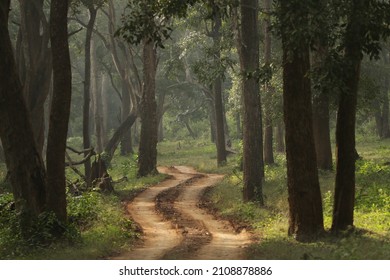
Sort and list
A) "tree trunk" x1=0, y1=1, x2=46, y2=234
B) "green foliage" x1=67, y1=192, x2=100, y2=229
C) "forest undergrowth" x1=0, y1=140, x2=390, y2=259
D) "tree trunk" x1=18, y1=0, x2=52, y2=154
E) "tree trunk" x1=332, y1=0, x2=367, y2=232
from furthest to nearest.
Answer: "tree trunk" x1=18, y1=0, x2=52, y2=154 < "green foliage" x1=67, y1=192, x2=100, y2=229 < "tree trunk" x1=0, y1=1, x2=46, y2=234 < "forest undergrowth" x1=0, y1=140, x2=390, y2=259 < "tree trunk" x1=332, y1=0, x2=367, y2=232

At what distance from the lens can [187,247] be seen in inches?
572

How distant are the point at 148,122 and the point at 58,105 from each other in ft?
55.0

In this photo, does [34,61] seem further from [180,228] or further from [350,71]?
[350,71]

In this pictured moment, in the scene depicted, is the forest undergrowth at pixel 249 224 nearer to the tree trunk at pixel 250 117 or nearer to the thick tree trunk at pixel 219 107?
the tree trunk at pixel 250 117

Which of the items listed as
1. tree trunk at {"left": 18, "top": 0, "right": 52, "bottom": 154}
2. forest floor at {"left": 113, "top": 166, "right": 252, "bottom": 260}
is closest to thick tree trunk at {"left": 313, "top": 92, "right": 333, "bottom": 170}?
forest floor at {"left": 113, "top": 166, "right": 252, "bottom": 260}

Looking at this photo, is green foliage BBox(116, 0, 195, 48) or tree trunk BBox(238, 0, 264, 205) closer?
green foliage BBox(116, 0, 195, 48)

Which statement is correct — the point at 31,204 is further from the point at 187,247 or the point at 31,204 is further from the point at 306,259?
the point at 306,259

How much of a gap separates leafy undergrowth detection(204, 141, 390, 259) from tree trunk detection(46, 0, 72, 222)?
15.3 ft

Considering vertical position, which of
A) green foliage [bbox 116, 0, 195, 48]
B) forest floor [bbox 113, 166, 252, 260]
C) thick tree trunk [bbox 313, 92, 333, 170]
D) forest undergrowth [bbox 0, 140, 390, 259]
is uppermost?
green foliage [bbox 116, 0, 195, 48]

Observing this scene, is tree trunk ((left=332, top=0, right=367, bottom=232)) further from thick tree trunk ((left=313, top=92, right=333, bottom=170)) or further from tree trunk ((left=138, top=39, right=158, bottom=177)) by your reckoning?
tree trunk ((left=138, top=39, right=158, bottom=177))

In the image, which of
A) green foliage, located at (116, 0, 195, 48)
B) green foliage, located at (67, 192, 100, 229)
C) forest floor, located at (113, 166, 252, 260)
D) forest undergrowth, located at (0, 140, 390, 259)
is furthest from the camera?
green foliage, located at (67, 192, 100, 229)

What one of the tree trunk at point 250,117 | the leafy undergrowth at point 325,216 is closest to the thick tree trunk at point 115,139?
the leafy undergrowth at point 325,216

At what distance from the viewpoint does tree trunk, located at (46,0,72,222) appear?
1477cm

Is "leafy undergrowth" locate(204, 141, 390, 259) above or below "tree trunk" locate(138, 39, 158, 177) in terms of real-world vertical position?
below
